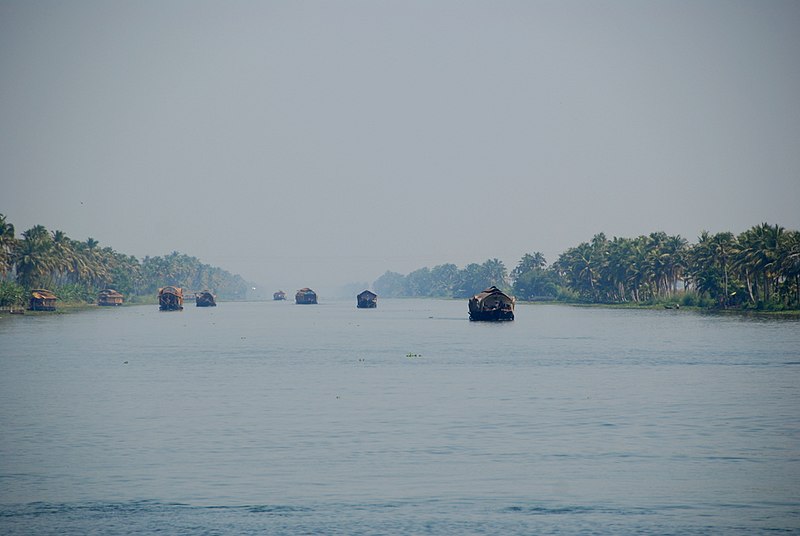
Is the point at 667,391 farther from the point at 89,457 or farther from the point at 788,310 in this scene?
the point at 788,310

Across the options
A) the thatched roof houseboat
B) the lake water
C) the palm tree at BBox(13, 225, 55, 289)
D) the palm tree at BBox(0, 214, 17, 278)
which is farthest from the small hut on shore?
the lake water

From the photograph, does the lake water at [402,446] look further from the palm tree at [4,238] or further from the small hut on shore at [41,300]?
the small hut on shore at [41,300]

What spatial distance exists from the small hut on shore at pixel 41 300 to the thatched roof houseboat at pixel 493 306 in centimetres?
8274

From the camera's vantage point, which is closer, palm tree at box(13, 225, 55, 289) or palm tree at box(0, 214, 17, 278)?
palm tree at box(0, 214, 17, 278)

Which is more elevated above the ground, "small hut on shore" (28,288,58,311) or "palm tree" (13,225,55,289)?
"palm tree" (13,225,55,289)

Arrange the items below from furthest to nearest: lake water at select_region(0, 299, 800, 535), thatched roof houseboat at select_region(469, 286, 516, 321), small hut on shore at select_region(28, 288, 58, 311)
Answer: small hut on shore at select_region(28, 288, 58, 311)
thatched roof houseboat at select_region(469, 286, 516, 321)
lake water at select_region(0, 299, 800, 535)

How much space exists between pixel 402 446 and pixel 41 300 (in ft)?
556

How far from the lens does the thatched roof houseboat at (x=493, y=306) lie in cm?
15562

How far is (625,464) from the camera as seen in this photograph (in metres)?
31.5

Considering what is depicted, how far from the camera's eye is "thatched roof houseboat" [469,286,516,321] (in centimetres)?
15562

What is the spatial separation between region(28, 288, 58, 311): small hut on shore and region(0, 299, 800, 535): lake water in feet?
399

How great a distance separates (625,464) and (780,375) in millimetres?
32736

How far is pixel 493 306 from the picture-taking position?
15575cm

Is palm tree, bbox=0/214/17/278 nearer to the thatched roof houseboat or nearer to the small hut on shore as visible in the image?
the small hut on shore
